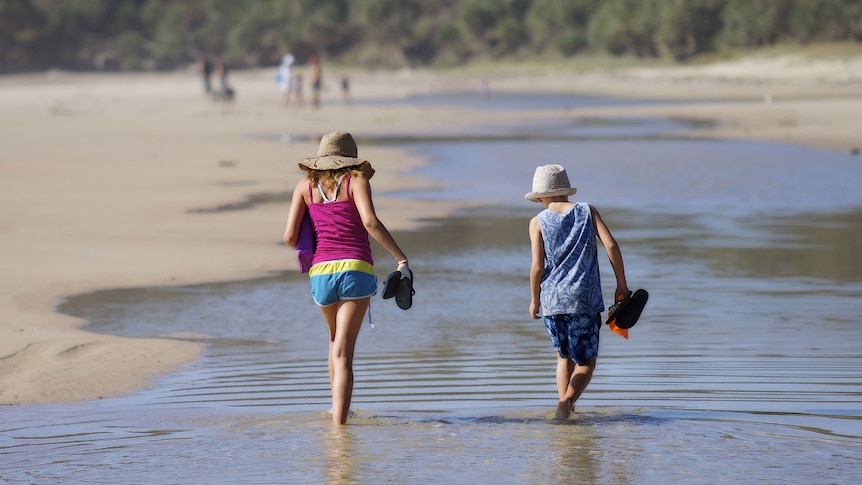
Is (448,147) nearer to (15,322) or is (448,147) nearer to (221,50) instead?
(15,322)

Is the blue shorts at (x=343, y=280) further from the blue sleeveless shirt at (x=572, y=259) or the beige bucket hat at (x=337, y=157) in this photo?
the blue sleeveless shirt at (x=572, y=259)

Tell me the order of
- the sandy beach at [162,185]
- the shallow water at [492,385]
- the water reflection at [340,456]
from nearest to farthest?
1. the water reflection at [340,456]
2. the shallow water at [492,385]
3. the sandy beach at [162,185]

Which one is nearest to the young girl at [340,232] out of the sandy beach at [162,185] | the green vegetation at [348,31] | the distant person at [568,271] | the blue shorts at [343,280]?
the blue shorts at [343,280]

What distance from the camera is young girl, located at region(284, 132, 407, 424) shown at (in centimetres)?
668

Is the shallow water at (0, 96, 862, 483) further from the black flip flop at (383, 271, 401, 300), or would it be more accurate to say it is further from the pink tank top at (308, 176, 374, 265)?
the pink tank top at (308, 176, 374, 265)

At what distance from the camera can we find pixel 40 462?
20.4 feet

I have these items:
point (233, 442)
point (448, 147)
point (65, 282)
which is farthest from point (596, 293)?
point (448, 147)

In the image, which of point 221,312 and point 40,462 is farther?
point 221,312

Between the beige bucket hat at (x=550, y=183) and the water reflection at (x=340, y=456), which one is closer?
the water reflection at (x=340, y=456)

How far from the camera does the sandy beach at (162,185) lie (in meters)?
8.95

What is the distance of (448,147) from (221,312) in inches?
753

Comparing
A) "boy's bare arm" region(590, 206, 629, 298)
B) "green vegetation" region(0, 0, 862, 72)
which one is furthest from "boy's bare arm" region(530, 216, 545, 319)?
"green vegetation" region(0, 0, 862, 72)

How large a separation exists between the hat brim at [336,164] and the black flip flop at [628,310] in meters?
1.36

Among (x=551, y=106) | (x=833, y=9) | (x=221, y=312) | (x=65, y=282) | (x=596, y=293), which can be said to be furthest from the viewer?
(x=833, y=9)
